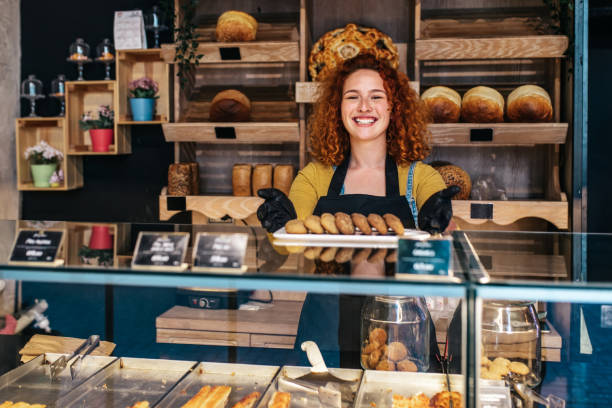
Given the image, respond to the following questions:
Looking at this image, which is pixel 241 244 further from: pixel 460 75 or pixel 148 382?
pixel 460 75

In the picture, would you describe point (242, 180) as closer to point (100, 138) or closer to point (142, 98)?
point (142, 98)

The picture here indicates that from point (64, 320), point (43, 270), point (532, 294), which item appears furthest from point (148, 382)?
point (532, 294)

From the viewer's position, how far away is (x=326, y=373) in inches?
53.6

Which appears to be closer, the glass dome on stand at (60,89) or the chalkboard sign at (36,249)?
the chalkboard sign at (36,249)

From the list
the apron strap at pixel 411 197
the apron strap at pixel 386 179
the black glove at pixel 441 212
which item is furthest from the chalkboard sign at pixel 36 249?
the apron strap at pixel 411 197

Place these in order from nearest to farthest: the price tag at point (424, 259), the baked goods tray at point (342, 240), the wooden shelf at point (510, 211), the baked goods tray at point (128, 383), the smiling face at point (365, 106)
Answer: the price tag at point (424, 259) < the baked goods tray at point (342, 240) < the baked goods tray at point (128, 383) < the smiling face at point (365, 106) < the wooden shelf at point (510, 211)

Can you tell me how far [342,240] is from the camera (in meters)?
1.25

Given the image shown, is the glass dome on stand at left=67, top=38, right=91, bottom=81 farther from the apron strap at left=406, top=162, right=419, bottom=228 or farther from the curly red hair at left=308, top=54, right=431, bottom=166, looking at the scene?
the apron strap at left=406, top=162, right=419, bottom=228

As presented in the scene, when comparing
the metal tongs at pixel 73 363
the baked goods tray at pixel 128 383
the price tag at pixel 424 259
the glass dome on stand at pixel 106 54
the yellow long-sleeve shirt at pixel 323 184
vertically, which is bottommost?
the baked goods tray at pixel 128 383

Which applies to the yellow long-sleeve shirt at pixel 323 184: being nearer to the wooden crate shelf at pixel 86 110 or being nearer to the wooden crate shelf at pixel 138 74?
the wooden crate shelf at pixel 138 74

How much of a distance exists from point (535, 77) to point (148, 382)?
2781mm

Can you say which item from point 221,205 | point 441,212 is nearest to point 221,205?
point 221,205

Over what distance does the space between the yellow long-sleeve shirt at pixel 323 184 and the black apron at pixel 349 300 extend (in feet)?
0.08

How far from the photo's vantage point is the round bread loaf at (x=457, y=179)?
2969 millimetres
